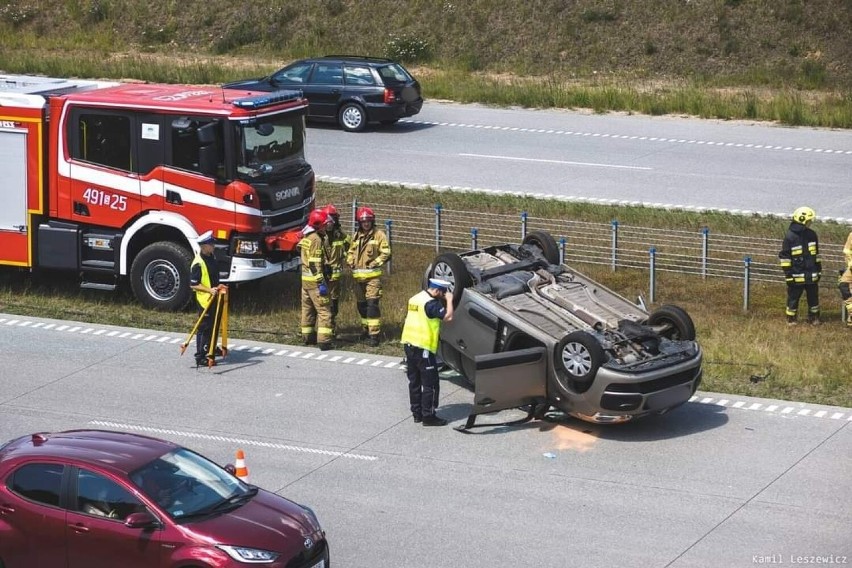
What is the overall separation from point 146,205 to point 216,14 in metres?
30.4

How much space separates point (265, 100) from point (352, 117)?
44.0ft

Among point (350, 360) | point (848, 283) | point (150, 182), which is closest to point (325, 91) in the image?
point (150, 182)

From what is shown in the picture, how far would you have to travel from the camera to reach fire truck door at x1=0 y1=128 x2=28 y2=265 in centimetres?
1855

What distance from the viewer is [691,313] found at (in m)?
18.5

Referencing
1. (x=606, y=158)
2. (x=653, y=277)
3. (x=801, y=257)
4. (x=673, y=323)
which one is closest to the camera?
(x=673, y=323)

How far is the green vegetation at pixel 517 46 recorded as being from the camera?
3488 cm

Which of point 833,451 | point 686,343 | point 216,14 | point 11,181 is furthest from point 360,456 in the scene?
Result: point 216,14

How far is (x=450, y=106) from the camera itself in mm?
34594

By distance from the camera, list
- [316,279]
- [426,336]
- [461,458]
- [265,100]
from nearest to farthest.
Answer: [461,458], [426,336], [316,279], [265,100]

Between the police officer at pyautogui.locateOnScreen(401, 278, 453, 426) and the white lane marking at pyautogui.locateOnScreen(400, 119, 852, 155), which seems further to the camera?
the white lane marking at pyautogui.locateOnScreen(400, 119, 852, 155)

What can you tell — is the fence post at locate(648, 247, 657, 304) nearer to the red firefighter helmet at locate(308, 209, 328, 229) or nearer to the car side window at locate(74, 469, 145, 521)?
the red firefighter helmet at locate(308, 209, 328, 229)

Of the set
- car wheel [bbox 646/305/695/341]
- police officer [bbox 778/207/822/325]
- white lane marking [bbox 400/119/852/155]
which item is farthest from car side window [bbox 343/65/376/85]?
car wheel [bbox 646/305/695/341]

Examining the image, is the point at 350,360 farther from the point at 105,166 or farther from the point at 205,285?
the point at 105,166

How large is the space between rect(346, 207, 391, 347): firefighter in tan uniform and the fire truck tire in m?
2.48
